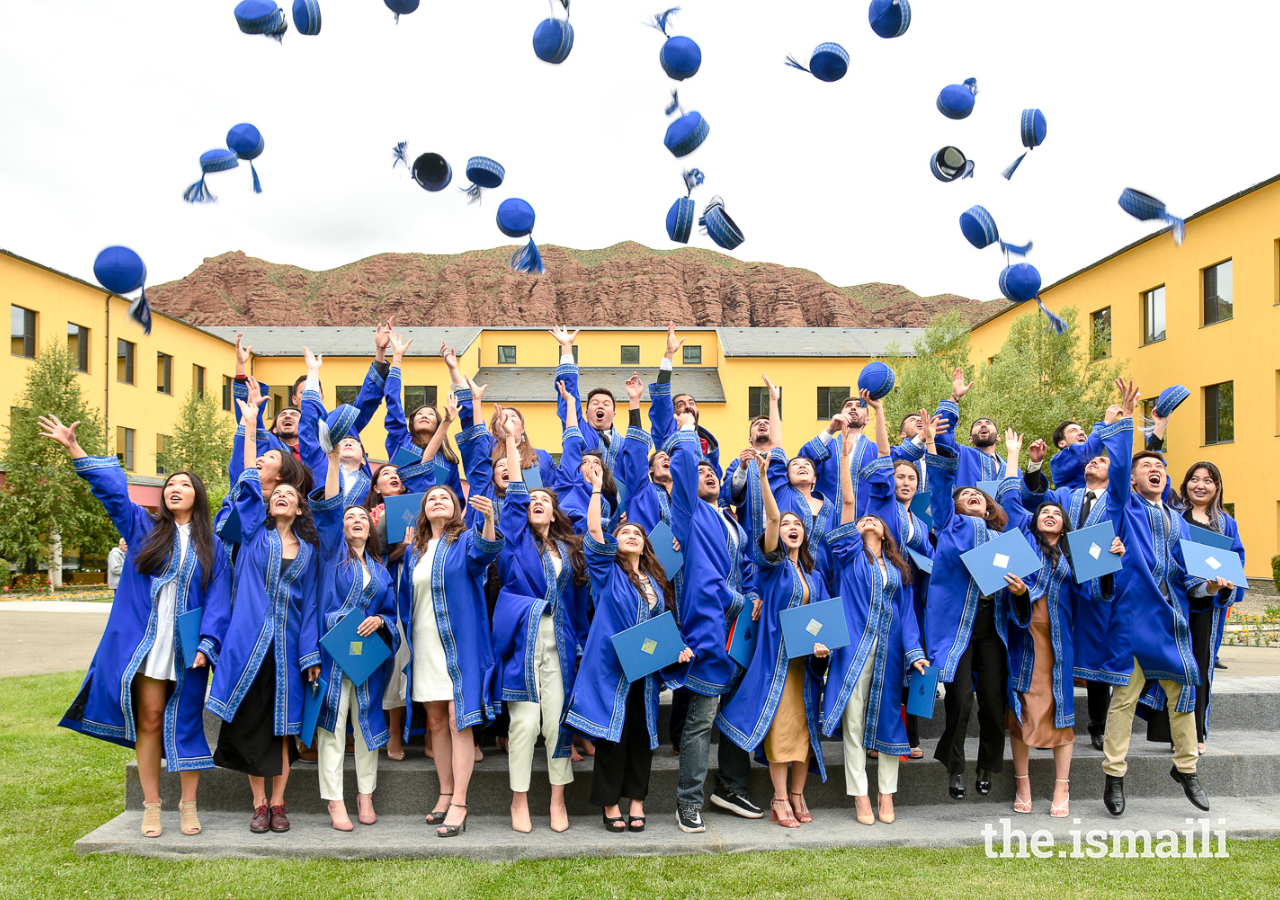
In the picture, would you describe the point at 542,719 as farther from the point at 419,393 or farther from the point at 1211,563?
the point at 419,393

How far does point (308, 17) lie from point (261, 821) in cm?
522

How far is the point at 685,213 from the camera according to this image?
278 inches

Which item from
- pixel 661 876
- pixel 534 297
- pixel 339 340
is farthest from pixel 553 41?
pixel 534 297

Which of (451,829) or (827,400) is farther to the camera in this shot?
(827,400)

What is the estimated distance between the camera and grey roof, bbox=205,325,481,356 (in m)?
38.4

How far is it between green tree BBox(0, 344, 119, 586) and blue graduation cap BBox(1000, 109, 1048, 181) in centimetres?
2236

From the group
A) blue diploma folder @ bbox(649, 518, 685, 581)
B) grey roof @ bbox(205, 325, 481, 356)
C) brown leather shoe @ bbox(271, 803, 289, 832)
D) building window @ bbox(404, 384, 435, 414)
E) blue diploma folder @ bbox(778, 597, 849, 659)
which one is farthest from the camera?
grey roof @ bbox(205, 325, 481, 356)

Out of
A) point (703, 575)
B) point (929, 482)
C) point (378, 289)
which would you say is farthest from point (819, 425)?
point (378, 289)

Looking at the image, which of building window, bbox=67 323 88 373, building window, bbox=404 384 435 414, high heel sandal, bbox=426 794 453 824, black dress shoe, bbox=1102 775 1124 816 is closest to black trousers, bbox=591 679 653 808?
high heel sandal, bbox=426 794 453 824

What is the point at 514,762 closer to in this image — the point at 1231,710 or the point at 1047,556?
the point at 1047,556

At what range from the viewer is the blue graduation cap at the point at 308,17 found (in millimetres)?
6352

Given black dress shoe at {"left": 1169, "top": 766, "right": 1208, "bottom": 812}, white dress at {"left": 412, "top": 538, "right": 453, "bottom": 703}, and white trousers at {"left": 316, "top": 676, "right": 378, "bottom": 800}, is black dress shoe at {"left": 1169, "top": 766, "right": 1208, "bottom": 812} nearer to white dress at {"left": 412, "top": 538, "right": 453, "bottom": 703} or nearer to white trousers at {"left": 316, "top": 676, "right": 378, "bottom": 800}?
white dress at {"left": 412, "top": 538, "right": 453, "bottom": 703}

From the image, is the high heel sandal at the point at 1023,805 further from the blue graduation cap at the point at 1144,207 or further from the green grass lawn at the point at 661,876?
the blue graduation cap at the point at 1144,207

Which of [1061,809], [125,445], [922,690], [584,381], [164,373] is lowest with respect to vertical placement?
[1061,809]
